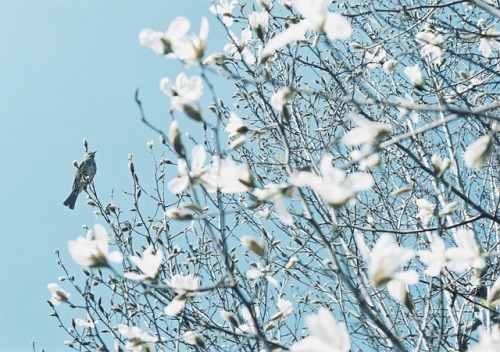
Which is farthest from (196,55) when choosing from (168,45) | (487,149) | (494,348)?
(494,348)

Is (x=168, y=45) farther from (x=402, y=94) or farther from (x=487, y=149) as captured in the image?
(x=402, y=94)

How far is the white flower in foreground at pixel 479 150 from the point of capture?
1.40 metres

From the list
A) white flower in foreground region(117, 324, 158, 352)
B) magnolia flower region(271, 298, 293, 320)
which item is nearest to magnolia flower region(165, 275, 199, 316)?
white flower in foreground region(117, 324, 158, 352)

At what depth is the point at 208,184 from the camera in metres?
1.54

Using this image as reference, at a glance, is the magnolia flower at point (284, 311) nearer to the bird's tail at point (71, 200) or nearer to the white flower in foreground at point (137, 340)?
the white flower in foreground at point (137, 340)

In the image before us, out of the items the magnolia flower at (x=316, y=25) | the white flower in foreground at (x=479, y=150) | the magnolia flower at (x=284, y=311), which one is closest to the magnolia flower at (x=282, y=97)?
the magnolia flower at (x=316, y=25)

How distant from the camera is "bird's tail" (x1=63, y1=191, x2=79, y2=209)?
19.3 feet

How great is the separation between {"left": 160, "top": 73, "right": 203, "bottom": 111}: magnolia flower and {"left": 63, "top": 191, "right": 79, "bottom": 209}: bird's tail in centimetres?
468

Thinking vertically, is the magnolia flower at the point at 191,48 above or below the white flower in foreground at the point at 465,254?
above

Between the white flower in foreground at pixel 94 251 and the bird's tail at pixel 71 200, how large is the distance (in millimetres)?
4638

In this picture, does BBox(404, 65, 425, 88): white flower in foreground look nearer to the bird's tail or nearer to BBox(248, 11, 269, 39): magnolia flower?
BBox(248, 11, 269, 39): magnolia flower

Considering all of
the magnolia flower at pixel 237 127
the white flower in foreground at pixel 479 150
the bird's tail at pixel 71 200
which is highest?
the bird's tail at pixel 71 200

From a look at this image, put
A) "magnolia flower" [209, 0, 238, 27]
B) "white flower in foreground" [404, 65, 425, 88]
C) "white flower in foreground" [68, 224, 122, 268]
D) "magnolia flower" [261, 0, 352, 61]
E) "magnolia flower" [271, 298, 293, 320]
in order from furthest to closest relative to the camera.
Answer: "magnolia flower" [209, 0, 238, 27] < "white flower in foreground" [404, 65, 425, 88] < "magnolia flower" [271, 298, 293, 320] < "white flower in foreground" [68, 224, 122, 268] < "magnolia flower" [261, 0, 352, 61]

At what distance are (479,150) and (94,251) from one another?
1.15 m
